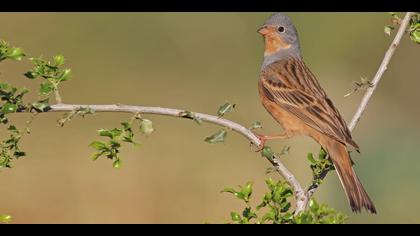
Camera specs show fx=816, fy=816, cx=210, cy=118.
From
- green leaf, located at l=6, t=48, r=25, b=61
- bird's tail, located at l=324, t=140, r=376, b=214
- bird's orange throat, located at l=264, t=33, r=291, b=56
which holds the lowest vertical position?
bird's tail, located at l=324, t=140, r=376, b=214

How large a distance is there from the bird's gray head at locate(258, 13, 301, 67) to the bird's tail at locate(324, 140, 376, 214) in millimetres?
2105

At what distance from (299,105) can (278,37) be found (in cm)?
125

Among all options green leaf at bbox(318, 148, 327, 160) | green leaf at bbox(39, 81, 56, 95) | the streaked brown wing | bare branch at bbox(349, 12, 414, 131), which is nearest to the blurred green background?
the streaked brown wing

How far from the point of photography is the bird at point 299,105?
21.8 ft

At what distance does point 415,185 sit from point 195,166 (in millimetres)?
3867

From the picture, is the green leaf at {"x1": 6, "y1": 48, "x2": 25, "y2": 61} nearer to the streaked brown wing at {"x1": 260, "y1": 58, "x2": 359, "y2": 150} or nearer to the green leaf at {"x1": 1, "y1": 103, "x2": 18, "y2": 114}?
the green leaf at {"x1": 1, "y1": 103, "x2": 18, "y2": 114}

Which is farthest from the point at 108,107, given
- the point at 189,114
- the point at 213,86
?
the point at 213,86

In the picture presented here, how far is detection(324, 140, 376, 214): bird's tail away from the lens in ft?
21.1

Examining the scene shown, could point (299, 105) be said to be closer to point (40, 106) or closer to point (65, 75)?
point (65, 75)

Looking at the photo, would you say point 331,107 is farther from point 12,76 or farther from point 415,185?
point 12,76

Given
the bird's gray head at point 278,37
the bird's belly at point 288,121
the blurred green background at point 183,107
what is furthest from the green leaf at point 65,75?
the blurred green background at point 183,107

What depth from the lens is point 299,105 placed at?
7723 mm
